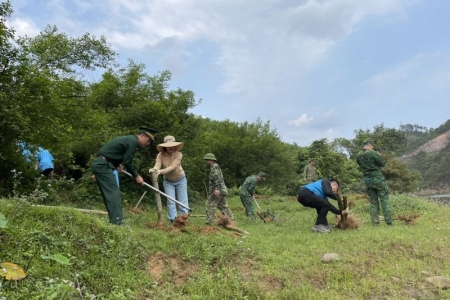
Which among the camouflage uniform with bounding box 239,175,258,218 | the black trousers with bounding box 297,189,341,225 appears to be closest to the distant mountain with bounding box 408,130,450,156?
the camouflage uniform with bounding box 239,175,258,218

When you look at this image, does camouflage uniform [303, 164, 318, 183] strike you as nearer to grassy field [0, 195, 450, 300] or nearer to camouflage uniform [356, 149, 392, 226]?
camouflage uniform [356, 149, 392, 226]

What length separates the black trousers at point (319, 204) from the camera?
24.9 ft

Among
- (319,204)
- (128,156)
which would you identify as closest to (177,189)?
(128,156)

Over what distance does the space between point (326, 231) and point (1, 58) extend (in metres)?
7.09

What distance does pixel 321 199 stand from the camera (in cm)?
770

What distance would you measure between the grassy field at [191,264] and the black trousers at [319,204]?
1793 mm

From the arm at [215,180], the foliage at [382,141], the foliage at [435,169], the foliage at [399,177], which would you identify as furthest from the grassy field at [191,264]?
the foliage at [435,169]

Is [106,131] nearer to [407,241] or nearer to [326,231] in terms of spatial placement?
[326,231]

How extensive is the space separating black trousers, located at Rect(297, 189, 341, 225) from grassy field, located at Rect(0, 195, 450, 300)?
5.88 feet

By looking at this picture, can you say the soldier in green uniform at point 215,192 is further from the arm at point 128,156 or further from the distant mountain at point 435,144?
the distant mountain at point 435,144

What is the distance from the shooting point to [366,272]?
469cm

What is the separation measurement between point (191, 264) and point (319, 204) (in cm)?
386

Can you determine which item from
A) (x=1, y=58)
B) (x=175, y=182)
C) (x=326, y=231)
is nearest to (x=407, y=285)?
(x=326, y=231)

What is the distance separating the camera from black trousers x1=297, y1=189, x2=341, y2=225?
299 inches
